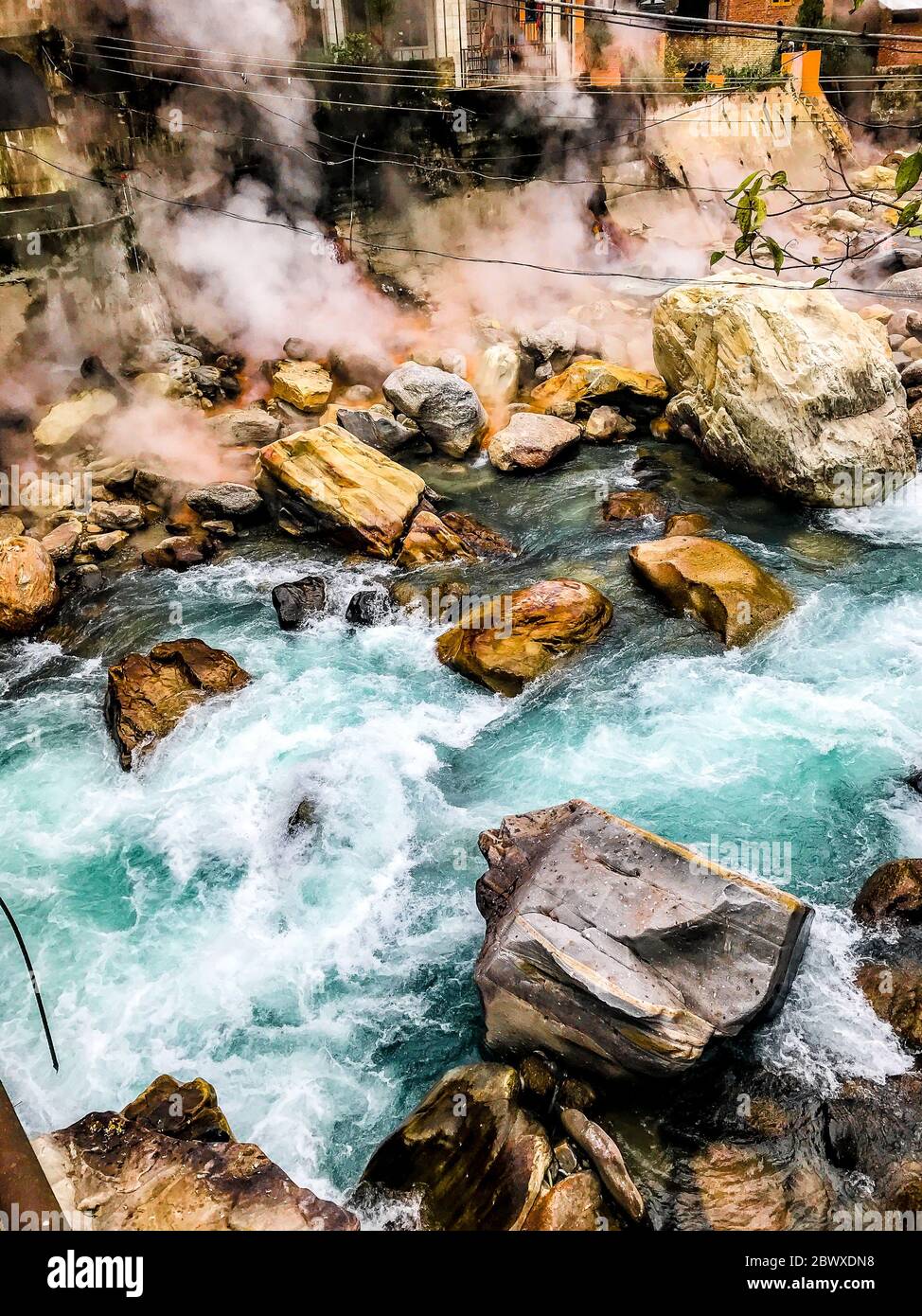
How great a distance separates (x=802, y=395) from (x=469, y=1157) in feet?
36.6

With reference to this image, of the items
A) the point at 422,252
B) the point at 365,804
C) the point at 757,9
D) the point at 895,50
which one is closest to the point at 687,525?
the point at 365,804

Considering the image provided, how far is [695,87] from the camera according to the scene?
24.7 meters

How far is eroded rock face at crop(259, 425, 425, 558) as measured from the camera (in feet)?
41.7

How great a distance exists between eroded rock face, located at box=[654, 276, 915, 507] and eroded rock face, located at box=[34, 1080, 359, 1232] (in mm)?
11566

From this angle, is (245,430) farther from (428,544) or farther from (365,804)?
(365,804)

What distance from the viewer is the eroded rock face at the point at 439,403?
A: 49.6 ft

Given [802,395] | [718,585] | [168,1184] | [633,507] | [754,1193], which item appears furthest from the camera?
[633,507]

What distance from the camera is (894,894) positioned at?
706 centimetres

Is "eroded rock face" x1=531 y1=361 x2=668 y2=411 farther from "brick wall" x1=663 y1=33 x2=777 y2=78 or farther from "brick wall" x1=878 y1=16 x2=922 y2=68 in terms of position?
"brick wall" x1=878 y1=16 x2=922 y2=68

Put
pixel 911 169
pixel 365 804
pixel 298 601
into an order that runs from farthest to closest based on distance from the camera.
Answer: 1. pixel 298 601
2. pixel 365 804
3. pixel 911 169

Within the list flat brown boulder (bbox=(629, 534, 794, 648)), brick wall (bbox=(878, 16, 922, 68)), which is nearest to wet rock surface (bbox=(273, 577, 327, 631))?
flat brown boulder (bbox=(629, 534, 794, 648))

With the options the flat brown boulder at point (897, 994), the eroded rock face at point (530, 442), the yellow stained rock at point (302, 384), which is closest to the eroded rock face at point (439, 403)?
the eroded rock face at point (530, 442)

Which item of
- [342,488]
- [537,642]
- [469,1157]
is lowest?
[469,1157]
